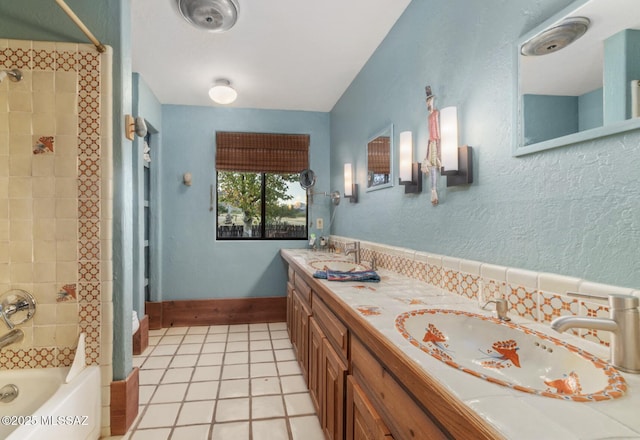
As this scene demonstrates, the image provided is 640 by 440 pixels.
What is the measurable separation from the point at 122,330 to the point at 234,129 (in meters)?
2.70

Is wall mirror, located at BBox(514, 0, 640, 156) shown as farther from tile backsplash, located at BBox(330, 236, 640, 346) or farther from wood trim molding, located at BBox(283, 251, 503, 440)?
wood trim molding, located at BBox(283, 251, 503, 440)

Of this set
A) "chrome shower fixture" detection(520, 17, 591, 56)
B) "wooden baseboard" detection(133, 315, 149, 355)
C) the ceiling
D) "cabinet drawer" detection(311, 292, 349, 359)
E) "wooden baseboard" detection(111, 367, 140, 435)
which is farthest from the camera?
"wooden baseboard" detection(133, 315, 149, 355)

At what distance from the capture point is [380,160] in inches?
94.9

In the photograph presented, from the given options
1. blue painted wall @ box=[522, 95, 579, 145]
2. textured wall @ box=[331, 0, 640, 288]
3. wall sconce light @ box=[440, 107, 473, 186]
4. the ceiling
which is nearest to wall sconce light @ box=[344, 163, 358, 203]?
textured wall @ box=[331, 0, 640, 288]

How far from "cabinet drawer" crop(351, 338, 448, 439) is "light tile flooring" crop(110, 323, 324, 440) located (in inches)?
38.9

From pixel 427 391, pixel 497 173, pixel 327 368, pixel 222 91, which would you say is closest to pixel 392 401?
pixel 427 391

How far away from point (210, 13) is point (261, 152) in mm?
1943

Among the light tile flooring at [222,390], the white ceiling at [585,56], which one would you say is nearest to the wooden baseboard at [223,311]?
the light tile flooring at [222,390]

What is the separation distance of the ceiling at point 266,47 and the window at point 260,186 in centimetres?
57

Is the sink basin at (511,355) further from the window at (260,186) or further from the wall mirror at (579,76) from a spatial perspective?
the window at (260,186)

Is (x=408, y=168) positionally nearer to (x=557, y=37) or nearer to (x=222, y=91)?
(x=557, y=37)

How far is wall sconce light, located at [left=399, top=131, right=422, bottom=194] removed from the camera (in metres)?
1.83

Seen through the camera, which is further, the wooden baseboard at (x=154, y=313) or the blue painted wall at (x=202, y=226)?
the blue painted wall at (x=202, y=226)

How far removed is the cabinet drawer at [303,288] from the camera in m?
2.15
